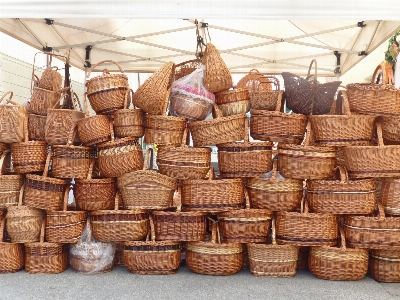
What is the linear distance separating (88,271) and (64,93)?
154cm

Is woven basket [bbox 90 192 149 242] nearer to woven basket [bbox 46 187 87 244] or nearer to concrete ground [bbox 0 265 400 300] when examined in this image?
woven basket [bbox 46 187 87 244]

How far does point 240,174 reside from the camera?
3252mm

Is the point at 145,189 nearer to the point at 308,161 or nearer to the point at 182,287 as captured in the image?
the point at 182,287

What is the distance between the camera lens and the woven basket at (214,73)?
3314 millimetres

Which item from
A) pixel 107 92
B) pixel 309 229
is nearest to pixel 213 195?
pixel 309 229

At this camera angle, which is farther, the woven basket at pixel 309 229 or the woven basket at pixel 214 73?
the woven basket at pixel 214 73

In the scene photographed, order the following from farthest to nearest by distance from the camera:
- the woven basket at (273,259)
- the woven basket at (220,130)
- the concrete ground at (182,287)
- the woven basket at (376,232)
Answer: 1. the woven basket at (220,130)
2. the woven basket at (273,259)
3. the woven basket at (376,232)
4. the concrete ground at (182,287)

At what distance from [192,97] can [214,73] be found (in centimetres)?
25

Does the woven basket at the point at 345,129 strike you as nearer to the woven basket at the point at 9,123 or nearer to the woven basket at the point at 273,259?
the woven basket at the point at 273,259

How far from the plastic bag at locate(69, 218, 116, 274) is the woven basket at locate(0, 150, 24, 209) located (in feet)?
1.96

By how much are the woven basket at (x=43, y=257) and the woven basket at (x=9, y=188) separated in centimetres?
33

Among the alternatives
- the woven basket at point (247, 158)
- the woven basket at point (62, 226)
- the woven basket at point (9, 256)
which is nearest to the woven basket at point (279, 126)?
the woven basket at point (247, 158)

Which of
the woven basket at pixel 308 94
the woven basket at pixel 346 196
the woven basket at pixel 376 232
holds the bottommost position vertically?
the woven basket at pixel 376 232

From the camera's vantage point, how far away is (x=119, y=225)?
3219mm
